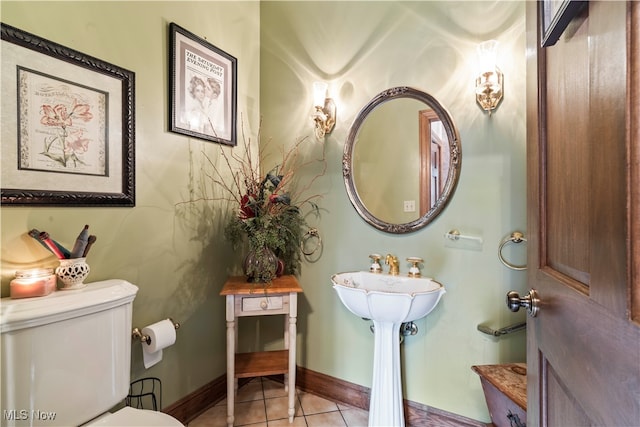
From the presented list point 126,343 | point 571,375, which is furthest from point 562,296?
point 126,343

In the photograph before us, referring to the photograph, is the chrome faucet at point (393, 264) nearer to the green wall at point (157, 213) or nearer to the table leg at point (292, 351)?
the table leg at point (292, 351)

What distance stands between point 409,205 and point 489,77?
2.32ft

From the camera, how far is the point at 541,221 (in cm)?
76

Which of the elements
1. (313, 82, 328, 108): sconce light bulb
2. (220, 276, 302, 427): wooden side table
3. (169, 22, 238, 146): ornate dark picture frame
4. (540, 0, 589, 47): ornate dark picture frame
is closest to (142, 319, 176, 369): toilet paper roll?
(220, 276, 302, 427): wooden side table

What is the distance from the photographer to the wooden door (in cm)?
41

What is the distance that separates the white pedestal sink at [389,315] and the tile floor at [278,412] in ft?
0.91

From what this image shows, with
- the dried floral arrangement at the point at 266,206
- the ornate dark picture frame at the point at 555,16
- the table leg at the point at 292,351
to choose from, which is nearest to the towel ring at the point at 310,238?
the dried floral arrangement at the point at 266,206

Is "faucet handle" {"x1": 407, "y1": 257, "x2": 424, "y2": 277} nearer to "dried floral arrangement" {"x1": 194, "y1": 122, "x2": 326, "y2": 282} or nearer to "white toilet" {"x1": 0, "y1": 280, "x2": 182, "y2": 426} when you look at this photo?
"dried floral arrangement" {"x1": 194, "y1": 122, "x2": 326, "y2": 282}

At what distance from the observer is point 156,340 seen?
55.2 inches

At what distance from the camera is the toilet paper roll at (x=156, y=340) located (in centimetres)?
140

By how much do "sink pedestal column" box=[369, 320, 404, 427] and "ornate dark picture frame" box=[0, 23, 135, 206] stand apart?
1390 millimetres

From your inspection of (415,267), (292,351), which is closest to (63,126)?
(292,351)

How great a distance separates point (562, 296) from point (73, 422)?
4.96 feet

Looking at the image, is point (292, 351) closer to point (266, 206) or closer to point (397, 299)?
point (397, 299)
